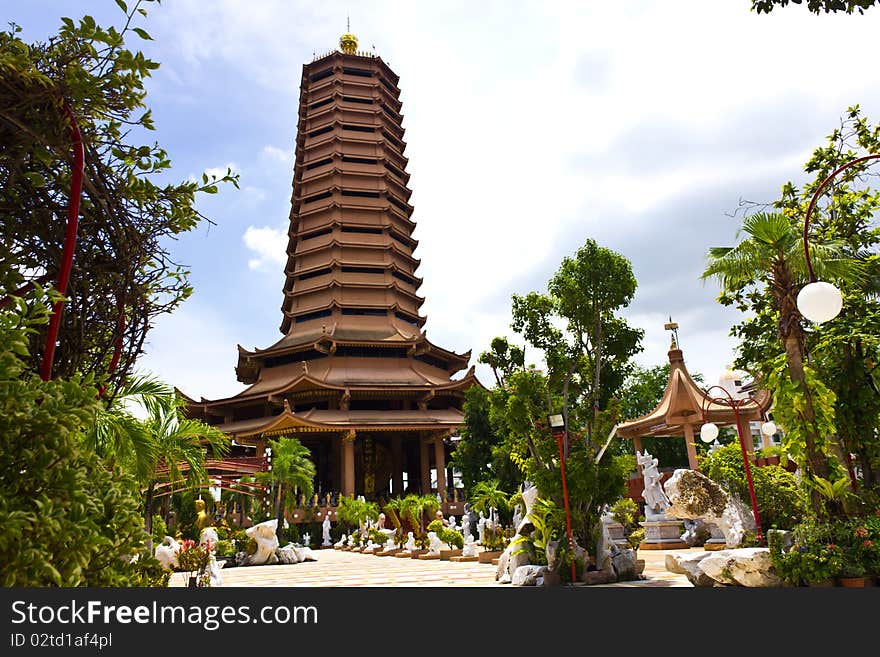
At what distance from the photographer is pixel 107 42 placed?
2969mm

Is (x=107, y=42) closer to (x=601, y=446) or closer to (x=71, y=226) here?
(x=71, y=226)

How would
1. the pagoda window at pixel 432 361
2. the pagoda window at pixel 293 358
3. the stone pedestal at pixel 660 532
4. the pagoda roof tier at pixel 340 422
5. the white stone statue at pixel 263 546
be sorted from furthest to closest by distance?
the pagoda window at pixel 432 361 → the pagoda window at pixel 293 358 → the pagoda roof tier at pixel 340 422 → the white stone statue at pixel 263 546 → the stone pedestal at pixel 660 532

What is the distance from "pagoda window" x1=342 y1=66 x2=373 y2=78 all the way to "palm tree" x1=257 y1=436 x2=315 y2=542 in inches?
1094

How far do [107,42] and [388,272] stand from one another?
31174mm

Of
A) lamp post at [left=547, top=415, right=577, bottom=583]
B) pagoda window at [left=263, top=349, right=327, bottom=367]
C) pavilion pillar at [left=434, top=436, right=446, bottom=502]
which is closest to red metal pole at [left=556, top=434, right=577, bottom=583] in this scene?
lamp post at [left=547, top=415, right=577, bottom=583]

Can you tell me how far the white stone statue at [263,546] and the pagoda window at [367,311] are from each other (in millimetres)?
16081

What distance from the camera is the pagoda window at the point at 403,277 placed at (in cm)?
3502

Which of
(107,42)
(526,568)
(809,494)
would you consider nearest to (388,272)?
(526,568)

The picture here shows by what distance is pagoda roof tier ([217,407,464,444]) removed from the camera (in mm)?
25500

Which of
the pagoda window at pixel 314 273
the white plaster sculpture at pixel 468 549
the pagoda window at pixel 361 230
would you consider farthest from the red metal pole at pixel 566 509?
the pagoda window at pixel 361 230

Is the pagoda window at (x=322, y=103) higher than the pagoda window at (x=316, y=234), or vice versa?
the pagoda window at (x=322, y=103)

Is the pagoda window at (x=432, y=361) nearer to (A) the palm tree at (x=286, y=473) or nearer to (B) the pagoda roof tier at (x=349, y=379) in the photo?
(B) the pagoda roof tier at (x=349, y=379)

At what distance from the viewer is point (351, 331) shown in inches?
1228

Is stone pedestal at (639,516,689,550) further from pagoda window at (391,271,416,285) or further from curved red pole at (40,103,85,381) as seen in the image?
pagoda window at (391,271,416,285)
